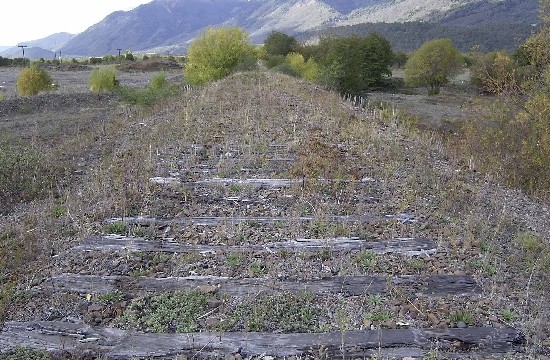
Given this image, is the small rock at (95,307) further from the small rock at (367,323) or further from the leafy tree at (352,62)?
the leafy tree at (352,62)

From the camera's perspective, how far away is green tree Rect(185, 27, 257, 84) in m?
35.1

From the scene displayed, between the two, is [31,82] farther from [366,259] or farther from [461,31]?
[461,31]

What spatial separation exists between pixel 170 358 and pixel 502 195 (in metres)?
6.94

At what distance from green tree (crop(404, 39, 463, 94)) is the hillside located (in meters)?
55.2

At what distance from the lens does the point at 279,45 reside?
201 feet

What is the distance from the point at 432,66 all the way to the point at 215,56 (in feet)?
124

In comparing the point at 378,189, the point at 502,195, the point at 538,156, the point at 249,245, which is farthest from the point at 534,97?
the point at 249,245

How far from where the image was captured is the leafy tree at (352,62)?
122 ft

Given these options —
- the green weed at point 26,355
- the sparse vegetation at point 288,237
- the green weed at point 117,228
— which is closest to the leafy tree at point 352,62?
the sparse vegetation at point 288,237

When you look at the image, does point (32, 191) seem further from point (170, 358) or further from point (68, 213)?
point (170, 358)

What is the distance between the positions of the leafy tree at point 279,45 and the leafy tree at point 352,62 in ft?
26.3

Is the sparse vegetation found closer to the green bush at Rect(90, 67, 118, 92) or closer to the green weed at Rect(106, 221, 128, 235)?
the green weed at Rect(106, 221, 128, 235)

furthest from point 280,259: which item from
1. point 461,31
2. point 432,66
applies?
point 461,31

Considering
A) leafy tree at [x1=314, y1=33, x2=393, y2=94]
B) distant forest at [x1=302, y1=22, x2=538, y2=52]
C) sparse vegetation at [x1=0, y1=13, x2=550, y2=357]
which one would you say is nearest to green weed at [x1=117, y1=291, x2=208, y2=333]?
sparse vegetation at [x1=0, y1=13, x2=550, y2=357]
